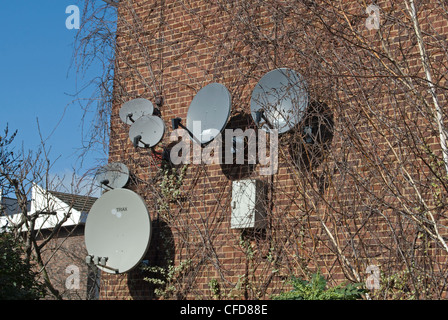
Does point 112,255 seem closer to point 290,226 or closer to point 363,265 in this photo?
point 290,226

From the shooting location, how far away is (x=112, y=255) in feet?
28.1

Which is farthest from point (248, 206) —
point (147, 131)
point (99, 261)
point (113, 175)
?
point (113, 175)

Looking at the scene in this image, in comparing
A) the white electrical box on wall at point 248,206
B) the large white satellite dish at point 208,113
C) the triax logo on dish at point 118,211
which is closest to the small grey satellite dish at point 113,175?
the triax logo on dish at point 118,211

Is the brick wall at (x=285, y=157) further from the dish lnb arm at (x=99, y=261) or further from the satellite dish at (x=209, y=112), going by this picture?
the dish lnb arm at (x=99, y=261)

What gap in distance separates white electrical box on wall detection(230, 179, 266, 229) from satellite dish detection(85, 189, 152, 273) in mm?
1189

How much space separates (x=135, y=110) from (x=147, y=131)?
1.84ft

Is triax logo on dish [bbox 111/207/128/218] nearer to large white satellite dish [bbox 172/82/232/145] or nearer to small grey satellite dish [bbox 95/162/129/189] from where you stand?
small grey satellite dish [bbox 95/162/129/189]

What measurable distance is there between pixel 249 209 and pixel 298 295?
238 centimetres

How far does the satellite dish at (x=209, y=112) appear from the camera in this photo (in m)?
8.04

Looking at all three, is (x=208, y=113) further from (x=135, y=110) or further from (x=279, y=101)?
(x=135, y=110)

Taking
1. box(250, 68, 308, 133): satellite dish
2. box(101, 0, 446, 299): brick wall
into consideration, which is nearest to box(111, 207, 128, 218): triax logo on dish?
box(101, 0, 446, 299): brick wall

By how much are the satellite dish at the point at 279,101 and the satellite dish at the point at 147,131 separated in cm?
158
